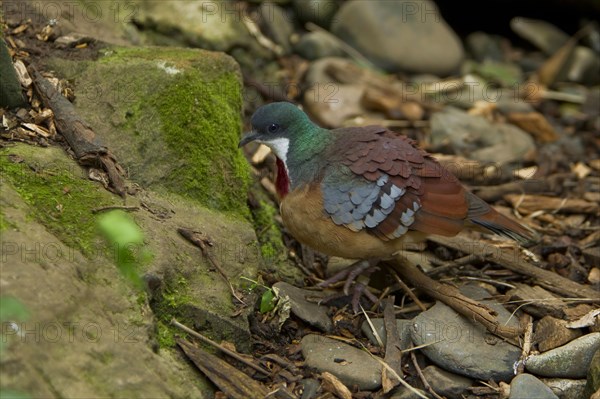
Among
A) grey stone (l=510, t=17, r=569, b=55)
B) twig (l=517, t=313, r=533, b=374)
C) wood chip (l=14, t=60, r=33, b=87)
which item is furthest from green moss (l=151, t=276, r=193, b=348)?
grey stone (l=510, t=17, r=569, b=55)

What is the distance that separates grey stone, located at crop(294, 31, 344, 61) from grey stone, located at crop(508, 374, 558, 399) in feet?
16.5

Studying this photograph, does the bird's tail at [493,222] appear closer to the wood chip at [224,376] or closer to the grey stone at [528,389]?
the grey stone at [528,389]

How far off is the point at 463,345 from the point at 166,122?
91.7 inches

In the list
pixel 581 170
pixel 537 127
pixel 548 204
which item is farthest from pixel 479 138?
pixel 548 204

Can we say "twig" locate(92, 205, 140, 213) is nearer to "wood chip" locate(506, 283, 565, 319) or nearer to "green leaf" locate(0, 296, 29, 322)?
"green leaf" locate(0, 296, 29, 322)

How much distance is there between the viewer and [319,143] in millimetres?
5012

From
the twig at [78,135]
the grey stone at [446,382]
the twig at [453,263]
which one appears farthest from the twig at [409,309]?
the twig at [78,135]

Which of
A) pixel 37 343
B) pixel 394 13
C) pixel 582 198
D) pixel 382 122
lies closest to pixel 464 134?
pixel 382 122

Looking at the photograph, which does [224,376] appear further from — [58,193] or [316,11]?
[316,11]

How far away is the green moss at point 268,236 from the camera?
5117 mm

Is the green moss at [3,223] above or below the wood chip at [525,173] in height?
above

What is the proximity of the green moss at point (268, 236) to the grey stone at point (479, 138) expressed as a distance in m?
2.38

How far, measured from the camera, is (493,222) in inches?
200

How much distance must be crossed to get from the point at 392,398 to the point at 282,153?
71.5 inches
